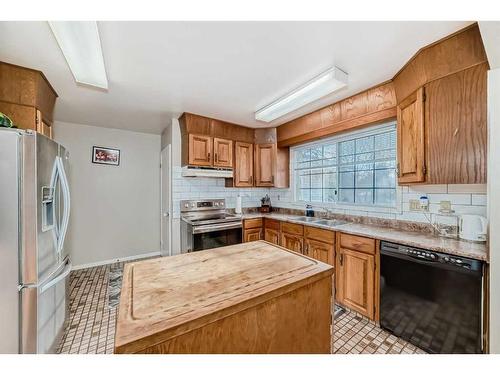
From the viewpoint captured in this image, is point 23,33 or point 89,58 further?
point 89,58

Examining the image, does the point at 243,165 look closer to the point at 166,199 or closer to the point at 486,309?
the point at 166,199

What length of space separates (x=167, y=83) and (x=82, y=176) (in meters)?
2.47

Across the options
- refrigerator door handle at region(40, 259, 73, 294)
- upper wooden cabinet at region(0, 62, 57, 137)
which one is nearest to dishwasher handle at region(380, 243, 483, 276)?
refrigerator door handle at region(40, 259, 73, 294)

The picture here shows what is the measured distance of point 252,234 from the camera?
3.35 meters

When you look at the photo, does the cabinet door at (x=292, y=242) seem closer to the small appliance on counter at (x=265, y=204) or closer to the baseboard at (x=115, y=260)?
the small appliance on counter at (x=265, y=204)

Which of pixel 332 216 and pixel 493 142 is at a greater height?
pixel 493 142

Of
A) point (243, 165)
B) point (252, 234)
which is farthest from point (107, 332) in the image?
point (243, 165)

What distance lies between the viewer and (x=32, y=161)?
4.40ft

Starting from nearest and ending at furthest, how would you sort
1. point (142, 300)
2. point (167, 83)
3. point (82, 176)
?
point (142, 300) < point (167, 83) < point (82, 176)

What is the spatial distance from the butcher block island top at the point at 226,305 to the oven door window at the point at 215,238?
149cm

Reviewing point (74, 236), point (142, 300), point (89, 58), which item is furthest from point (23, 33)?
point (74, 236)

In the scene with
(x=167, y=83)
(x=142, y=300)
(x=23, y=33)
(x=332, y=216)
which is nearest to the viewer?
(x=142, y=300)

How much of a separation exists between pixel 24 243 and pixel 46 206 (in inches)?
11.2
